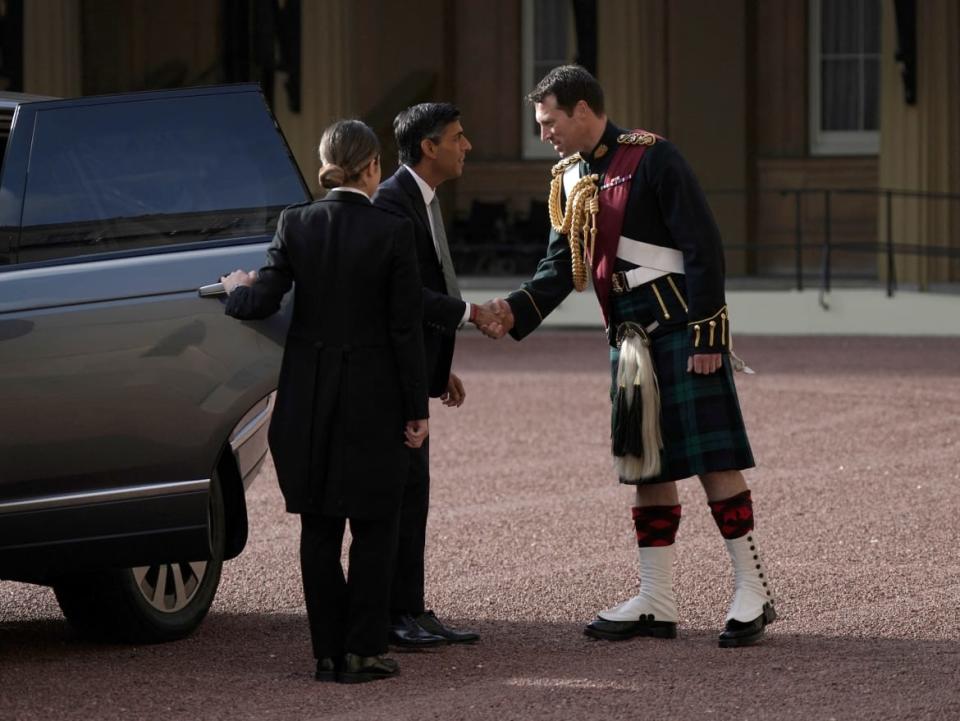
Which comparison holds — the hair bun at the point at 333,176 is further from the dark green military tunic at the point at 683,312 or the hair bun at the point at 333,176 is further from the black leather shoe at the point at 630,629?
the black leather shoe at the point at 630,629

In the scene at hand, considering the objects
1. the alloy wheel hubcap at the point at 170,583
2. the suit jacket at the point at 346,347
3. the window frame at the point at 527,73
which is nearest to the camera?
the suit jacket at the point at 346,347

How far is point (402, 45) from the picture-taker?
72.5 feet

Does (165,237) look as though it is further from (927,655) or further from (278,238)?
(927,655)

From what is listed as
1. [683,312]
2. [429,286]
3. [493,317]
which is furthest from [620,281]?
[429,286]

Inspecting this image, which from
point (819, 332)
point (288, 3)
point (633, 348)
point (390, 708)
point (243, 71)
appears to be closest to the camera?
point (390, 708)

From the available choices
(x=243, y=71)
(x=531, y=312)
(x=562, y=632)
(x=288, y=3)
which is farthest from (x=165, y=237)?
(x=243, y=71)

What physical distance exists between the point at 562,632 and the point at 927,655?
3.73 ft

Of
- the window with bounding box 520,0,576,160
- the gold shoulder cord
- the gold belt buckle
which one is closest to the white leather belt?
the gold belt buckle

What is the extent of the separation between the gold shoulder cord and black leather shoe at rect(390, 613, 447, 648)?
1183mm

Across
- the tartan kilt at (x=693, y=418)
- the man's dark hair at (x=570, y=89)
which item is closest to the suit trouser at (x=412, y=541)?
the tartan kilt at (x=693, y=418)

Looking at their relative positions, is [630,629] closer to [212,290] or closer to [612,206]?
[612,206]

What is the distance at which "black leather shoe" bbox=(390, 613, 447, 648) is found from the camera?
19.6 feet

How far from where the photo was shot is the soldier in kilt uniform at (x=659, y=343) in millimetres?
5922

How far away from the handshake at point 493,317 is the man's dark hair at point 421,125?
530 millimetres
